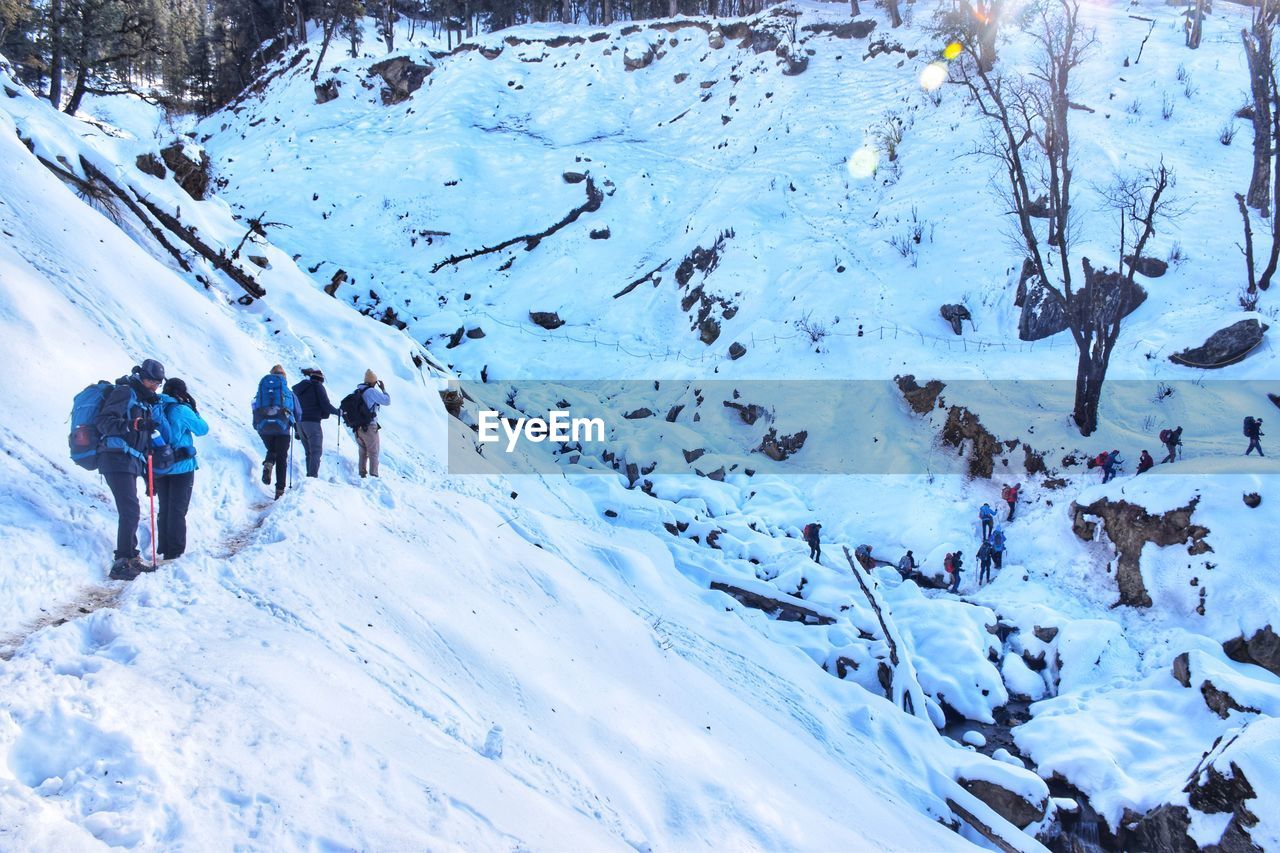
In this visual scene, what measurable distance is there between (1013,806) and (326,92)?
47.5 meters

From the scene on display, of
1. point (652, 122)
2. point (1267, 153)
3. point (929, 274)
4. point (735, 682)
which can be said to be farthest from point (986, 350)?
point (652, 122)

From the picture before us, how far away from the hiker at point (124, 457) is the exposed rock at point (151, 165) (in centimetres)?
1320

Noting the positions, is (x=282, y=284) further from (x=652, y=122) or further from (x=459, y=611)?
(x=652, y=122)

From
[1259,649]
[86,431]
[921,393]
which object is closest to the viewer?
[86,431]

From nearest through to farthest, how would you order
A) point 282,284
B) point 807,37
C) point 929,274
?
point 282,284 < point 929,274 < point 807,37

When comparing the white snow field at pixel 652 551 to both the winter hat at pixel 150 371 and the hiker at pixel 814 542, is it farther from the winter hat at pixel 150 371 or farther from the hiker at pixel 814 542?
the winter hat at pixel 150 371

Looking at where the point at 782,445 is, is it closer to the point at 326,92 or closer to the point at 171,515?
the point at 171,515

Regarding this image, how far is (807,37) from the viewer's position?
125 feet

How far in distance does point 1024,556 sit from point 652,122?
105 ft

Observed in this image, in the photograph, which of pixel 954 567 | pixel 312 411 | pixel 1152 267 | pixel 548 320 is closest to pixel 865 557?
pixel 954 567

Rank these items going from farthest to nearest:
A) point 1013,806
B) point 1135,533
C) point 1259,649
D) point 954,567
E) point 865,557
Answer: point 865,557 → point 954,567 → point 1135,533 → point 1259,649 → point 1013,806

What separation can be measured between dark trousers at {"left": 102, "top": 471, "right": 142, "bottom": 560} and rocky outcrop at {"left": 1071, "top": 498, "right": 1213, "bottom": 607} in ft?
47.7

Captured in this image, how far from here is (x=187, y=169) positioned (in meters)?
17.1

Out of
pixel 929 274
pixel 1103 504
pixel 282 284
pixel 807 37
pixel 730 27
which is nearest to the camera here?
pixel 1103 504
